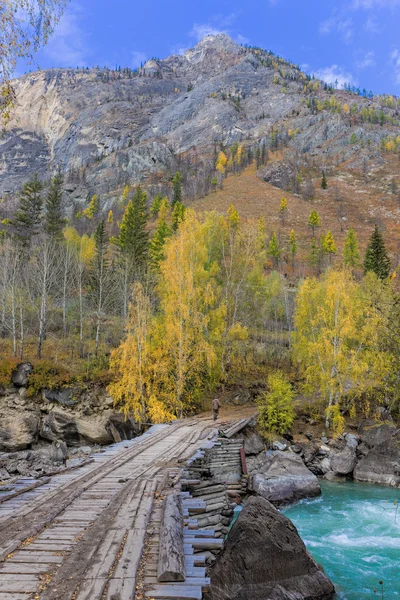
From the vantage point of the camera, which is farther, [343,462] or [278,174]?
[278,174]

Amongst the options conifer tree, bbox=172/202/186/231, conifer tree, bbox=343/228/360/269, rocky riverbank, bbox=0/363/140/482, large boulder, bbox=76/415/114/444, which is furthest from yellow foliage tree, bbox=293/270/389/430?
conifer tree, bbox=343/228/360/269

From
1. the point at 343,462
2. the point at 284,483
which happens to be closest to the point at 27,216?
the point at 284,483

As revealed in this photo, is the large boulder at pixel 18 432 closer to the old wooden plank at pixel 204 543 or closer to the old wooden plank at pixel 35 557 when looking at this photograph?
the old wooden plank at pixel 35 557

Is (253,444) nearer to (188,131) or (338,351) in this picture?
(338,351)

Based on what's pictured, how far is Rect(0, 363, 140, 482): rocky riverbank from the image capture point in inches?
803

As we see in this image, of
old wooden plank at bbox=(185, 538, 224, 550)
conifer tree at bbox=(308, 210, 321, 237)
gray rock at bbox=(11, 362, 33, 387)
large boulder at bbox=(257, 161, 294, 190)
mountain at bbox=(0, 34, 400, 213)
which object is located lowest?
old wooden plank at bbox=(185, 538, 224, 550)

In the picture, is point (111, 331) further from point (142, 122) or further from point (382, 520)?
point (142, 122)

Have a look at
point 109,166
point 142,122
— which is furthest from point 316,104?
point 109,166

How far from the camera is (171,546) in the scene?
439cm

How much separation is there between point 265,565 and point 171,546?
419 centimetres

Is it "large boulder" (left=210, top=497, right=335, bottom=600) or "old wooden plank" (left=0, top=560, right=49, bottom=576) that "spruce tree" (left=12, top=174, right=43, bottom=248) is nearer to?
"large boulder" (left=210, top=497, right=335, bottom=600)

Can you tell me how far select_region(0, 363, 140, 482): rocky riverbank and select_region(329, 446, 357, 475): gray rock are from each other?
422 inches

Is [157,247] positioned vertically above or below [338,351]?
above

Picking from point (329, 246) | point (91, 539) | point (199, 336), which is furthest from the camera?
point (329, 246)
